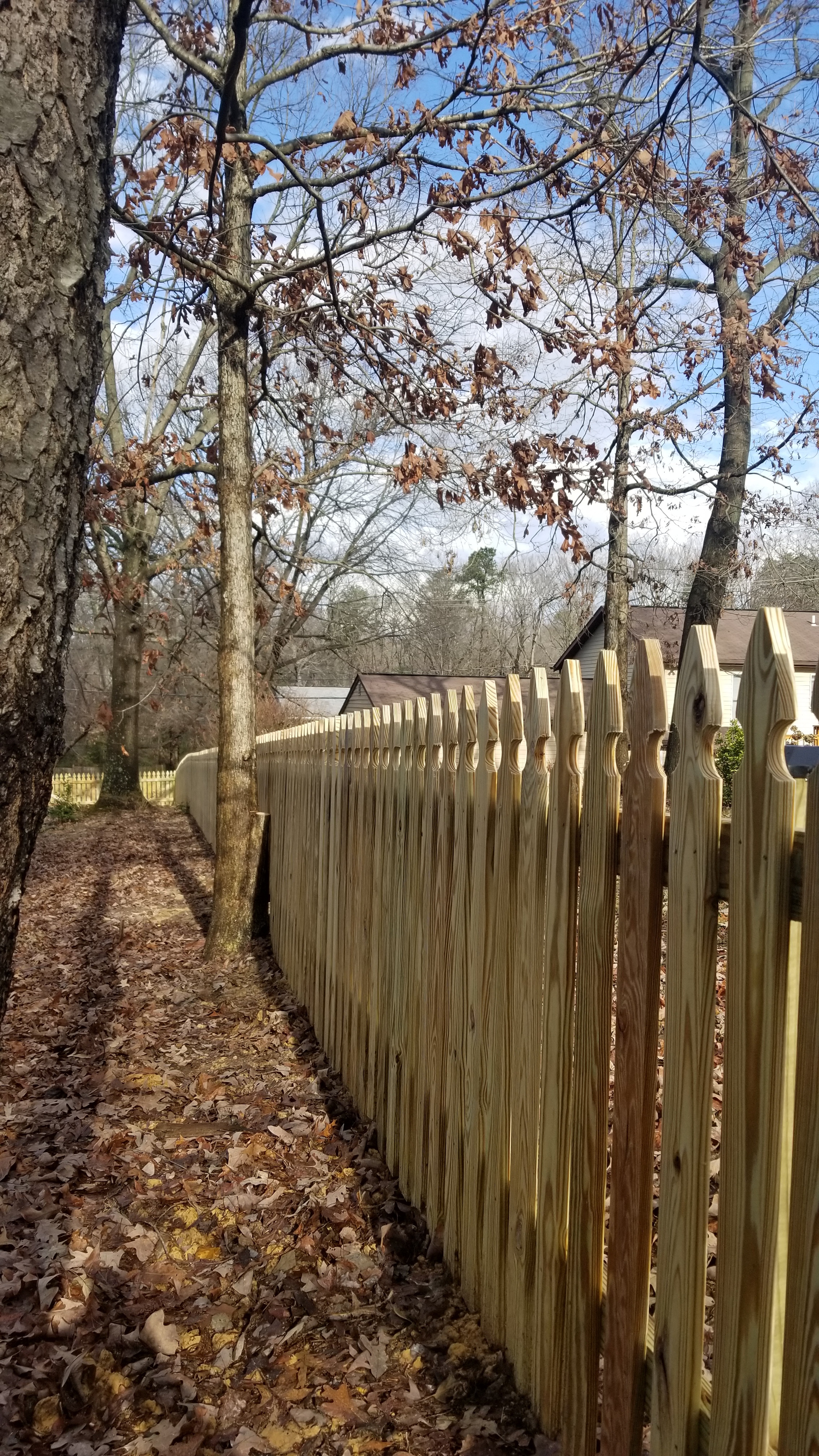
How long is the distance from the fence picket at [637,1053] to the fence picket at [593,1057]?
96 millimetres

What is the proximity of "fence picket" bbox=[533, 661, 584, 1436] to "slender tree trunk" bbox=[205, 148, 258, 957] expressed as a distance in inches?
218

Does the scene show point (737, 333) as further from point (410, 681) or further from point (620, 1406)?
point (410, 681)

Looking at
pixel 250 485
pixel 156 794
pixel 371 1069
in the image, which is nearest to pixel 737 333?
pixel 250 485

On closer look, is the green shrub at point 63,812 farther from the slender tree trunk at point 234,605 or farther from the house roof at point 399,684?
the slender tree trunk at point 234,605

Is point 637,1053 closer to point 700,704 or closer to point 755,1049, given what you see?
point 755,1049

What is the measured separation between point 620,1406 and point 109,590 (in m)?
9.22

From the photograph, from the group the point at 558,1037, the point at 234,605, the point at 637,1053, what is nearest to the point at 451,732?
the point at 558,1037

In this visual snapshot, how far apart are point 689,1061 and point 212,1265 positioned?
2.48m

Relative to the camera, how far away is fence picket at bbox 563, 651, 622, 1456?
6.62 feet

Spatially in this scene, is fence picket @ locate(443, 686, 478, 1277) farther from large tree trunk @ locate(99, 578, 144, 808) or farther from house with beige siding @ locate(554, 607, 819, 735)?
house with beige siding @ locate(554, 607, 819, 735)

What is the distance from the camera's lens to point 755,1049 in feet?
4.81

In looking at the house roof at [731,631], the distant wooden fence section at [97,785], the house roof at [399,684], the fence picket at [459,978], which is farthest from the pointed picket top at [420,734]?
the distant wooden fence section at [97,785]

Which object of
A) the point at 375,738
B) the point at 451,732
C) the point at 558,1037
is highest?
the point at 451,732

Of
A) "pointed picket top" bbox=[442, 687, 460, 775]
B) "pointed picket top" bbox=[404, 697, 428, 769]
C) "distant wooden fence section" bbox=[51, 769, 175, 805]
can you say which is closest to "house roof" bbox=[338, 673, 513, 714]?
"distant wooden fence section" bbox=[51, 769, 175, 805]
